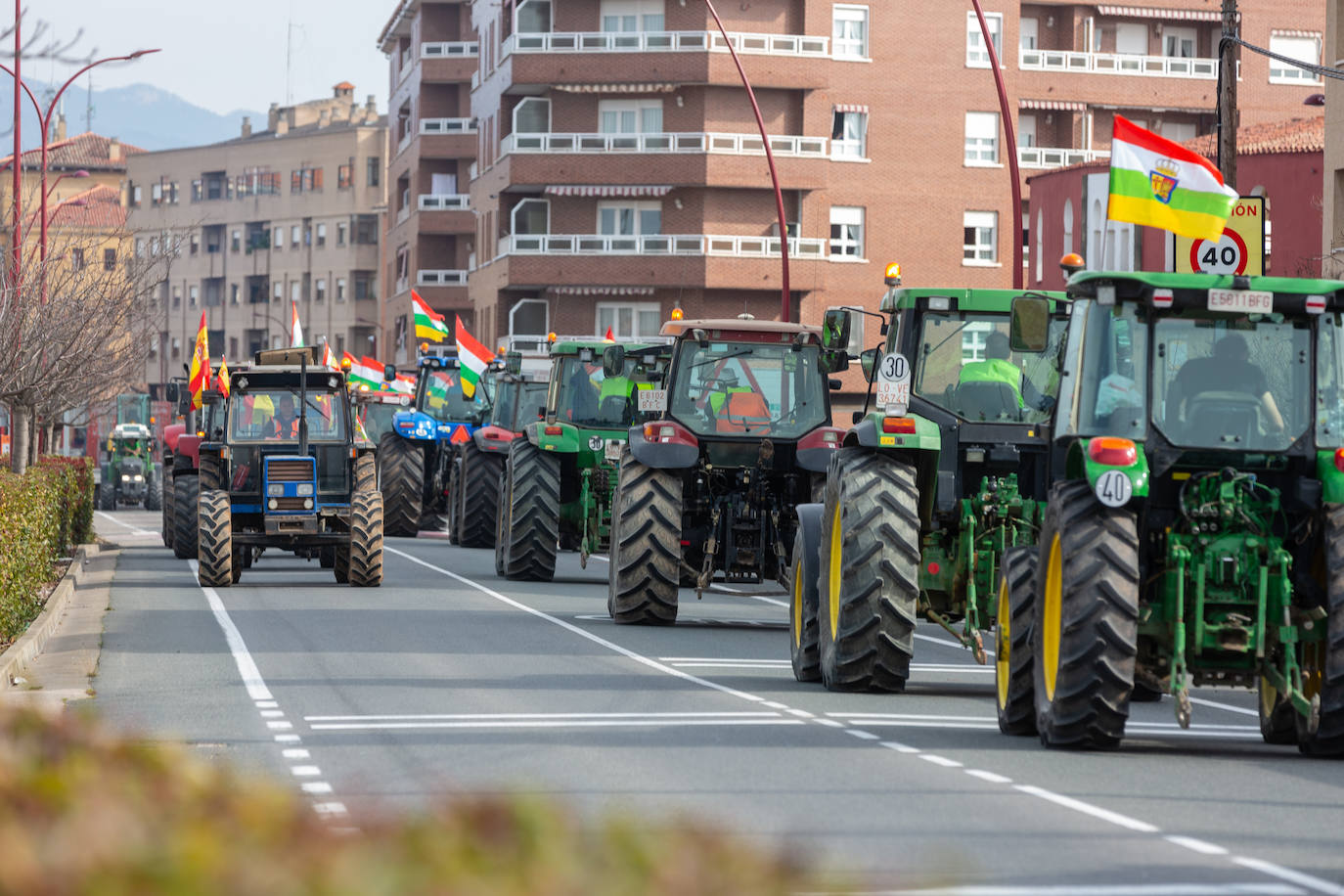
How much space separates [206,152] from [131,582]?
101171mm

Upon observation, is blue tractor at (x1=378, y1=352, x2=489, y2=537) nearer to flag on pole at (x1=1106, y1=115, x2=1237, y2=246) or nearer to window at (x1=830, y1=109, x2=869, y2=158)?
flag on pole at (x1=1106, y1=115, x2=1237, y2=246)

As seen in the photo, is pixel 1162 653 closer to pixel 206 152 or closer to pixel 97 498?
pixel 97 498

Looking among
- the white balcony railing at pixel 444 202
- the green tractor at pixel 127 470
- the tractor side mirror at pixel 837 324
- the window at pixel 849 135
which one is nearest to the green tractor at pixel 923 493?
the tractor side mirror at pixel 837 324

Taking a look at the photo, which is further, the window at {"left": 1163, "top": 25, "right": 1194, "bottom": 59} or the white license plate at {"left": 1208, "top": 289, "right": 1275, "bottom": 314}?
the window at {"left": 1163, "top": 25, "right": 1194, "bottom": 59}

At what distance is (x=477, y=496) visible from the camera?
3472 cm

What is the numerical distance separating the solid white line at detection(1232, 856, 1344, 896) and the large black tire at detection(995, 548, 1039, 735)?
158 inches

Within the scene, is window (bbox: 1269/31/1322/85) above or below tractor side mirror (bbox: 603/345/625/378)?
above

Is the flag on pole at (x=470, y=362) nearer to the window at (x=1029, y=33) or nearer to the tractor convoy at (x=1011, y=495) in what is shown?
the tractor convoy at (x=1011, y=495)

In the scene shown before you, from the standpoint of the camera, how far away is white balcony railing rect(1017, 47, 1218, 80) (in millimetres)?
73000

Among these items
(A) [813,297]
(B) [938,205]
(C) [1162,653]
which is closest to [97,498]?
(A) [813,297]

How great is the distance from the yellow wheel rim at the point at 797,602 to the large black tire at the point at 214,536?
34.4ft

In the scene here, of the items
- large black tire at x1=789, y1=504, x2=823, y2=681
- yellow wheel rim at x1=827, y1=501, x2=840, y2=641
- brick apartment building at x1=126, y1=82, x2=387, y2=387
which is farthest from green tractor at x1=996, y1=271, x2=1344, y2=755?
brick apartment building at x1=126, y1=82, x2=387, y2=387

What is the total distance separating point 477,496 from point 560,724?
Result: 71.1 feet

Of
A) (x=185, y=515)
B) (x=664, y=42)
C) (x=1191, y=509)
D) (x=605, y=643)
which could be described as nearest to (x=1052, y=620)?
(x=1191, y=509)
